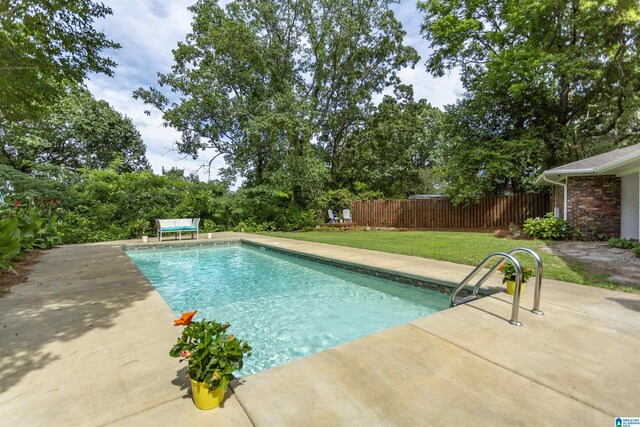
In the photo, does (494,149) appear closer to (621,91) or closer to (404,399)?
(621,91)

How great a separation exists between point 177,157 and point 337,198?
10.3 metres

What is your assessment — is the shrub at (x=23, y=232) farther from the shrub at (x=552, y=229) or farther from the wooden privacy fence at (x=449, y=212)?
the wooden privacy fence at (x=449, y=212)

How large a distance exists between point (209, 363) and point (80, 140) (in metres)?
26.6

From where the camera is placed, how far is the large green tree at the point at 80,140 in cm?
1839

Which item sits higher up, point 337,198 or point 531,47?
point 531,47

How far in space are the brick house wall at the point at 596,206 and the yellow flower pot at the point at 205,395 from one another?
37.9ft

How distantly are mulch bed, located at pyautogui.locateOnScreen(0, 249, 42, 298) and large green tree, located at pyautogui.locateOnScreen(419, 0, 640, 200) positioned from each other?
15297 millimetres

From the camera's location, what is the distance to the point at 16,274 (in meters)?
5.00

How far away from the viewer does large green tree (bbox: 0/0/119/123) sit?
18.7 feet

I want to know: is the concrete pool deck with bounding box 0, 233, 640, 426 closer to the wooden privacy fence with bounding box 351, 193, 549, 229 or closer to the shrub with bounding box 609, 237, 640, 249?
the shrub with bounding box 609, 237, 640, 249

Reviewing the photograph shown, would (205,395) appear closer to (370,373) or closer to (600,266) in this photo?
(370,373)

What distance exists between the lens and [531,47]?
500 inches

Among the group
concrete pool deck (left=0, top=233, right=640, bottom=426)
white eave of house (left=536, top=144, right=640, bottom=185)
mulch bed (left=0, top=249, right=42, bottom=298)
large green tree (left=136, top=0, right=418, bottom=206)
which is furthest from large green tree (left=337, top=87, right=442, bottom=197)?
concrete pool deck (left=0, top=233, right=640, bottom=426)

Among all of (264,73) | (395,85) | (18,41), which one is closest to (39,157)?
(264,73)
